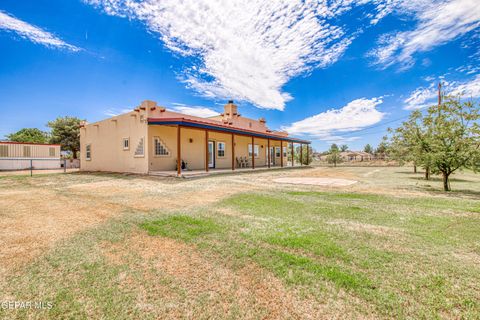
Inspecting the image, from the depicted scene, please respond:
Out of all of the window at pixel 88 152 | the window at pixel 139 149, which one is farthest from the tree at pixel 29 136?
the window at pixel 139 149

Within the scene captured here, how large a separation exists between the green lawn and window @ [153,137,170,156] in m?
9.54

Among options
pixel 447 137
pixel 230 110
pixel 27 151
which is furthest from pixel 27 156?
pixel 447 137

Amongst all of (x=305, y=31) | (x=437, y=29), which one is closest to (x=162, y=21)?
(x=305, y=31)

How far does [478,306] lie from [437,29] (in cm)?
1685

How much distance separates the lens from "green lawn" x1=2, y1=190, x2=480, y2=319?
1899 millimetres

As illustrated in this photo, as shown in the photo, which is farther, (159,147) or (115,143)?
(115,143)

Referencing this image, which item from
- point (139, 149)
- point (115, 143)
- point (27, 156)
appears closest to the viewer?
point (139, 149)

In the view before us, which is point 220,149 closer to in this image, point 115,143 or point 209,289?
point 115,143

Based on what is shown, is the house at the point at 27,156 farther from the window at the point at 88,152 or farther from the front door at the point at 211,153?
the front door at the point at 211,153

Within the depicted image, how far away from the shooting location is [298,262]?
2.64 metres

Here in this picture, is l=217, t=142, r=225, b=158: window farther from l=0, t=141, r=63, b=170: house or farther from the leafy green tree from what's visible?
l=0, t=141, r=63, b=170: house

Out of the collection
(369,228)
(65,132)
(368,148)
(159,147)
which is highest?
(65,132)

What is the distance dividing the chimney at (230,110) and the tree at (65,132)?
22.8 metres

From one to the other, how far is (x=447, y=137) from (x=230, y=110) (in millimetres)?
16177
